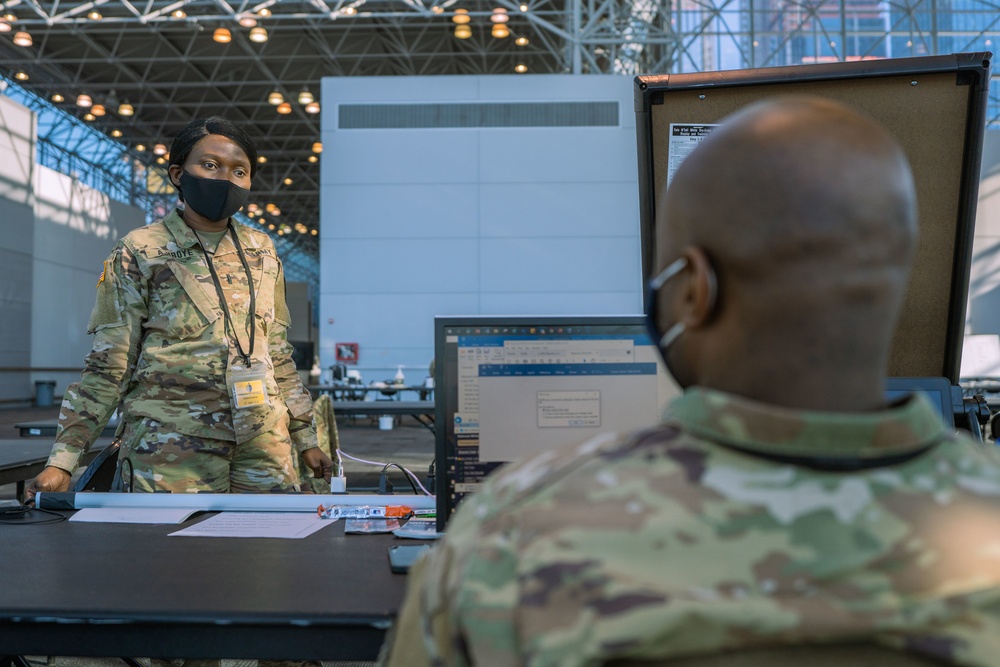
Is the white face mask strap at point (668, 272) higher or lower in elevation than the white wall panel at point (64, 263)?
lower

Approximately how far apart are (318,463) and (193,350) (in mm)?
456

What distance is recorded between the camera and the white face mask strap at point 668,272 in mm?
623

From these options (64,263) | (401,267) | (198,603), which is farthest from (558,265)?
(198,603)

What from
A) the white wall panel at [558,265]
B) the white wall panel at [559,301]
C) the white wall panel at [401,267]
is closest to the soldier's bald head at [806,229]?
the white wall panel at [559,301]

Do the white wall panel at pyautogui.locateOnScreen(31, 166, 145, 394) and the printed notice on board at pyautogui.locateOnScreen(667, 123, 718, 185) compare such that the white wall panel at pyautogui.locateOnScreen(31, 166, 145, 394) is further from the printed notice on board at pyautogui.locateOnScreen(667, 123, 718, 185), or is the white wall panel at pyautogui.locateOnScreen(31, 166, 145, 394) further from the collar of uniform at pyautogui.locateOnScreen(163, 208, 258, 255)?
the printed notice on board at pyautogui.locateOnScreen(667, 123, 718, 185)

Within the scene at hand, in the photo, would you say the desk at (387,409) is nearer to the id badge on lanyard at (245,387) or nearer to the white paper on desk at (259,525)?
the id badge on lanyard at (245,387)

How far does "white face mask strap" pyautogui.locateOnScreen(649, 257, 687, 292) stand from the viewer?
623mm

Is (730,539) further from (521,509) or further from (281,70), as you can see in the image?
(281,70)

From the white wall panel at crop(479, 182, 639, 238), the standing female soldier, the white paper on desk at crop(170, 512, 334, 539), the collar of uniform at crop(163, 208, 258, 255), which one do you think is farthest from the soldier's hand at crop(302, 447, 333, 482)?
the white wall panel at crop(479, 182, 639, 238)

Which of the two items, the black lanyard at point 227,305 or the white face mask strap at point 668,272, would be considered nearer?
the white face mask strap at point 668,272

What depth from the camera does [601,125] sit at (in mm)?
12844

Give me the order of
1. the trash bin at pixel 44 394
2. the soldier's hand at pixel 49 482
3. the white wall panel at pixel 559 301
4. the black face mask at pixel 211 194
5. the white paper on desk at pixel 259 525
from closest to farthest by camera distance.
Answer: the white paper on desk at pixel 259 525 → the soldier's hand at pixel 49 482 → the black face mask at pixel 211 194 → the white wall panel at pixel 559 301 → the trash bin at pixel 44 394

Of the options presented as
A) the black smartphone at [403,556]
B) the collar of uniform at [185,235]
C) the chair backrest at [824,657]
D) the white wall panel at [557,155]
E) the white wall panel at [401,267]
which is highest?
the white wall panel at [557,155]

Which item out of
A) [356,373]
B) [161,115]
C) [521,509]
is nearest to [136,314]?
[521,509]
